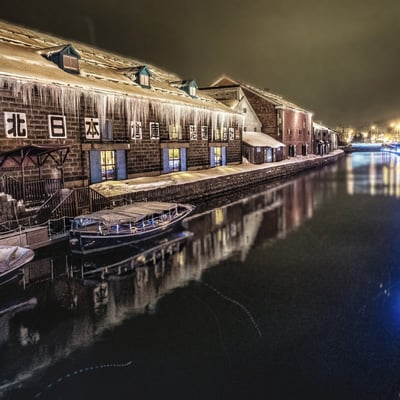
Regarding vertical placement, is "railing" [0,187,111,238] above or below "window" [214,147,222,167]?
below

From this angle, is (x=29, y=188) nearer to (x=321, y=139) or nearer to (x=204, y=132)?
(x=204, y=132)

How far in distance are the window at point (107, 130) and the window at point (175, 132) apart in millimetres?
6934

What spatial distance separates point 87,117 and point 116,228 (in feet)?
30.8

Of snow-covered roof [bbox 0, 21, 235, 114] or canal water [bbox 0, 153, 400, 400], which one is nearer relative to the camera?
canal water [bbox 0, 153, 400, 400]

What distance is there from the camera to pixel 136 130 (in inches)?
1037

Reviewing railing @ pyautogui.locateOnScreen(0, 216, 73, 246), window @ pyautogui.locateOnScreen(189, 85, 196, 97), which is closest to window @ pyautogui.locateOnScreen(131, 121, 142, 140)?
railing @ pyautogui.locateOnScreen(0, 216, 73, 246)

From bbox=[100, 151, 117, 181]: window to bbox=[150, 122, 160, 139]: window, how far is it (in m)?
4.30

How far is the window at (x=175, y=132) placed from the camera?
3027 cm

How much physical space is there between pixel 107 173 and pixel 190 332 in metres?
16.9

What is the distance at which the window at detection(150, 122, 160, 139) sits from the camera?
1100 inches

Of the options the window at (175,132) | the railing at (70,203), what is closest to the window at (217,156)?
the window at (175,132)

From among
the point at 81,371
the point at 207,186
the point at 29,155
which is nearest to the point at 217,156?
the point at 207,186

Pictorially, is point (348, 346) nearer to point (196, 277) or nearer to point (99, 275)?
point (196, 277)

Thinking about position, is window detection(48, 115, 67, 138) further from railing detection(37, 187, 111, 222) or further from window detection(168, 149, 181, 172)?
window detection(168, 149, 181, 172)
